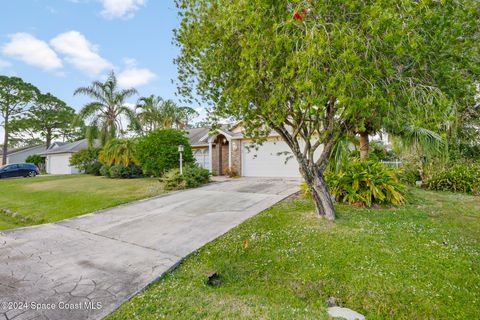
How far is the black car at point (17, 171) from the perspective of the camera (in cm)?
2101

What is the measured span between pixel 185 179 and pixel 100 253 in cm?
696

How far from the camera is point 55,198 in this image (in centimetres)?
1004

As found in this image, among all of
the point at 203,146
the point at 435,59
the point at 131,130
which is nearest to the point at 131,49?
the point at 203,146

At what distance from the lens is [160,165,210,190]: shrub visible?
1099 cm

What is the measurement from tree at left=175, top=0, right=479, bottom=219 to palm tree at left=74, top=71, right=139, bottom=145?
698 inches

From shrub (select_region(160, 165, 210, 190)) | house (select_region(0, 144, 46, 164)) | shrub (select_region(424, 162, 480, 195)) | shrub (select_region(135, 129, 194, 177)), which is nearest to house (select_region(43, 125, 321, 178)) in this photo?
shrub (select_region(135, 129, 194, 177))

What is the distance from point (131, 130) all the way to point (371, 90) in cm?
2241

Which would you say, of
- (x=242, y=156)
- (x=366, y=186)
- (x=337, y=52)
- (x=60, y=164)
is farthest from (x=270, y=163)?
(x=60, y=164)

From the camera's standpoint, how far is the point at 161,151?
44.3 ft

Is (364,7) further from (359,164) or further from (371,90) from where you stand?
(359,164)

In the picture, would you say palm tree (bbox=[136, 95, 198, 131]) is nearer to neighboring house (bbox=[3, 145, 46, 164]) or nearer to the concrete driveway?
the concrete driveway

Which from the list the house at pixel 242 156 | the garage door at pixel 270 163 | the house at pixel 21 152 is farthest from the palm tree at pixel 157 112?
the house at pixel 21 152

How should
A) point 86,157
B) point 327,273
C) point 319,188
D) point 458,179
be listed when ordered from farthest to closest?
point 86,157 → point 458,179 → point 319,188 → point 327,273

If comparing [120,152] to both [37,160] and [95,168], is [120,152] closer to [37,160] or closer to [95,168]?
[95,168]
